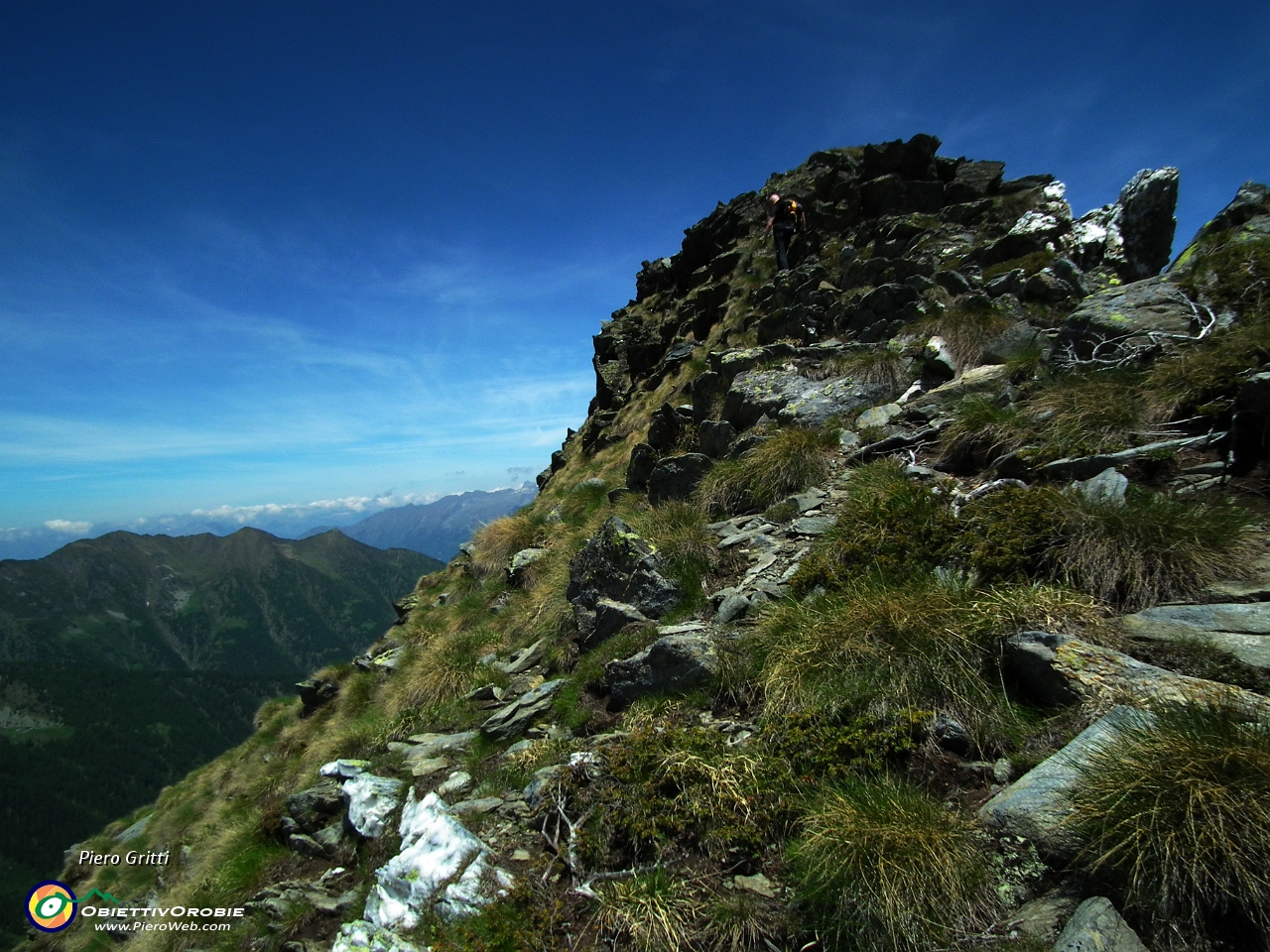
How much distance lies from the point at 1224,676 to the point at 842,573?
3.17m

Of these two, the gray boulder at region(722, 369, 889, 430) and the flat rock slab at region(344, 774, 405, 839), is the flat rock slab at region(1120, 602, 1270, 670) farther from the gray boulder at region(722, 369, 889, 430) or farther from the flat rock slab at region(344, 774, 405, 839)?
the flat rock slab at region(344, 774, 405, 839)

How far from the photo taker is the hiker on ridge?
2253cm

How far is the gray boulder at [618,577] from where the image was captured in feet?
27.6

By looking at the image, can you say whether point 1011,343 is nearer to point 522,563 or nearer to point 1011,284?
point 1011,284

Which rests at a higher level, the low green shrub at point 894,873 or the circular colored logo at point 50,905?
the low green shrub at point 894,873

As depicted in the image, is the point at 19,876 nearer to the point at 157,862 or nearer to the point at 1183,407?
the point at 157,862

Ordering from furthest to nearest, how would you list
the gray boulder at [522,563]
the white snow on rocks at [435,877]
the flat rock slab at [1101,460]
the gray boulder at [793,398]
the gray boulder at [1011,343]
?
1. the gray boulder at [522,563]
2. the gray boulder at [793,398]
3. the gray boulder at [1011,343]
4. the flat rock slab at [1101,460]
5. the white snow on rocks at [435,877]

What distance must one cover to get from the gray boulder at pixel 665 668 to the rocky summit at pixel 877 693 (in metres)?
0.04

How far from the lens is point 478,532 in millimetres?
→ 17938

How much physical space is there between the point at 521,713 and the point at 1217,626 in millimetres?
7219

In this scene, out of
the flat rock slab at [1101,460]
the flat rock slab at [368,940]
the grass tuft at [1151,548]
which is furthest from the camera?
the flat rock slab at [1101,460]

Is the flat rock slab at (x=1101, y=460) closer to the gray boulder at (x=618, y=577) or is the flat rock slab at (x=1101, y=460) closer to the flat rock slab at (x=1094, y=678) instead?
the flat rock slab at (x=1094, y=678)

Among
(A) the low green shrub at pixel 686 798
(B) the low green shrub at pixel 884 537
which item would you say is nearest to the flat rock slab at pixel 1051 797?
(A) the low green shrub at pixel 686 798

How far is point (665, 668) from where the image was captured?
21.7ft
